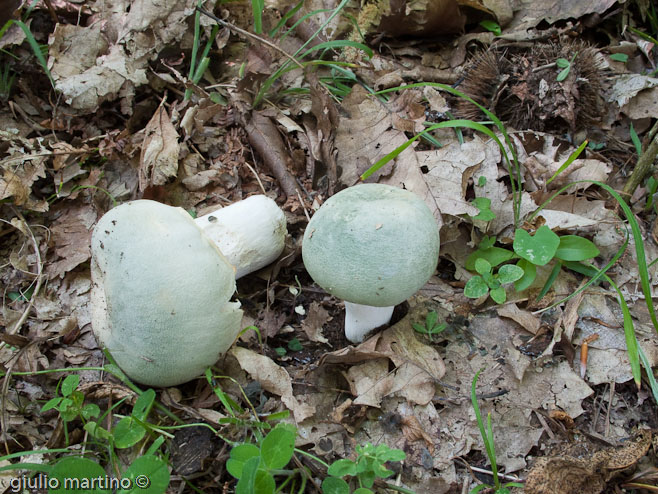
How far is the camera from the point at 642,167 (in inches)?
118

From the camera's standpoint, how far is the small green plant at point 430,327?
2596 mm

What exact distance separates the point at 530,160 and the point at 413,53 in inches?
61.7

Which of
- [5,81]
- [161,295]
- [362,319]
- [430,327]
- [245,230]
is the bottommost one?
[430,327]

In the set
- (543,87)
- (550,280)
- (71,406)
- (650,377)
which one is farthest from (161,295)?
(543,87)

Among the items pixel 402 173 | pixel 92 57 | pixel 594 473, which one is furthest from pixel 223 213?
pixel 594 473

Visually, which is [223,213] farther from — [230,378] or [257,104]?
[257,104]

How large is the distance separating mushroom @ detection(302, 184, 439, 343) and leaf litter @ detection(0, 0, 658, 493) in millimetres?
450

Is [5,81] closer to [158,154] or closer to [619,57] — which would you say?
[158,154]

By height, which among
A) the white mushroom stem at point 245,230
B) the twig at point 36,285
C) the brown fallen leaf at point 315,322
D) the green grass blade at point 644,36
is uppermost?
the green grass blade at point 644,36

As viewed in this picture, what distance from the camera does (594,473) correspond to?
206 cm

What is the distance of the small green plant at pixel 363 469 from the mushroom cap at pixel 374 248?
24.5 inches

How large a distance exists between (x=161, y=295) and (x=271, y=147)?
1586mm

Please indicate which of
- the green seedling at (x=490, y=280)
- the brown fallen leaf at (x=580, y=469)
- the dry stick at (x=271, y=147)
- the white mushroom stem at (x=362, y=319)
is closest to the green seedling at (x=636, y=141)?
the green seedling at (x=490, y=280)

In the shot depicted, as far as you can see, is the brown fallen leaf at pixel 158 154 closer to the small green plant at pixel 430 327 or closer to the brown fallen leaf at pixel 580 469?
the small green plant at pixel 430 327
